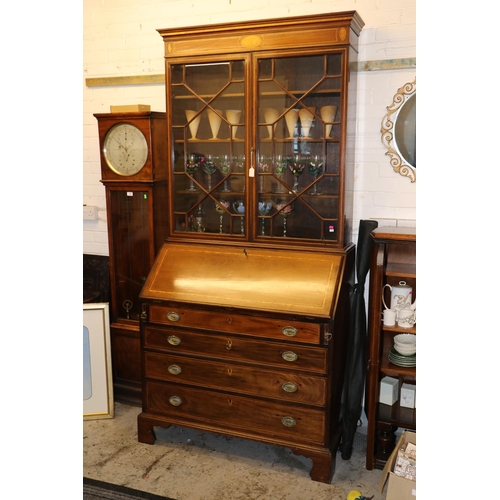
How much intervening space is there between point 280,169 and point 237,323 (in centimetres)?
90

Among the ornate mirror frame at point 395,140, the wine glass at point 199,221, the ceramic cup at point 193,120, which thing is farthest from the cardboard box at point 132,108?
the ornate mirror frame at point 395,140

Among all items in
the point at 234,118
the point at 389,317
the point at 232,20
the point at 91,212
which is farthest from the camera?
the point at 91,212

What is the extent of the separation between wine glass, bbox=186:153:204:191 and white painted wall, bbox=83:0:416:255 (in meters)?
0.67

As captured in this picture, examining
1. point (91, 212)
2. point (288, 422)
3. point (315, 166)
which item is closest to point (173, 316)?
point (288, 422)

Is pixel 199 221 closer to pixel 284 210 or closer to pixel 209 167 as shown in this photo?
pixel 209 167

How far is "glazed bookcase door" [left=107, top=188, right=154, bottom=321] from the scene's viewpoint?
3.44 meters

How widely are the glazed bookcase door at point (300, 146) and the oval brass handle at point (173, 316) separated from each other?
0.65 metres

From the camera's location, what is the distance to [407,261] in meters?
2.86

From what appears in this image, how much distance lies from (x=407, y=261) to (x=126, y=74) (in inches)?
91.2

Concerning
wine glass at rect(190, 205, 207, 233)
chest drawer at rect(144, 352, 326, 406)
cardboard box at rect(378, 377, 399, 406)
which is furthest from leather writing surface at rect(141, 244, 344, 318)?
cardboard box at rect(378, 377, 399, 406)

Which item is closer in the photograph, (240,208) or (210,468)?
(210,468)

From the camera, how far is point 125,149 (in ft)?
11.0
